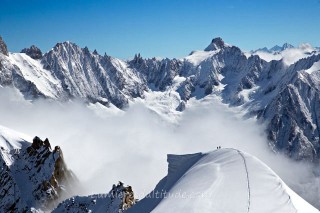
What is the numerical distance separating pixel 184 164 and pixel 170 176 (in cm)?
188

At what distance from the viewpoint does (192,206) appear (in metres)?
25.0

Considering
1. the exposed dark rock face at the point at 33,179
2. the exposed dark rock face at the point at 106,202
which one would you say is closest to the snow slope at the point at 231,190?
the exposed dark rock face at the point at 106,202

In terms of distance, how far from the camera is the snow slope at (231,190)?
2481 cm

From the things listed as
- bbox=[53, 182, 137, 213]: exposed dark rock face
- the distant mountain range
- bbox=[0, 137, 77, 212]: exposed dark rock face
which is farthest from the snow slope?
bbox=[0, 137, 77, 212]: exposed dark rock face

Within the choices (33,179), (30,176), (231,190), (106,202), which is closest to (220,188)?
(231,190)

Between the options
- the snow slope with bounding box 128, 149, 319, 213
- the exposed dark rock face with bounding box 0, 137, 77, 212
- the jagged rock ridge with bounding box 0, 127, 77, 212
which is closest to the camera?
the snow slope with bounding box 128, 149, 319, 213

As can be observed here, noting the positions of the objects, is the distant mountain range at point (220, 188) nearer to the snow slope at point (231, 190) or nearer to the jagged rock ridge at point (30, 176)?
the snow slope at point (231, 190)

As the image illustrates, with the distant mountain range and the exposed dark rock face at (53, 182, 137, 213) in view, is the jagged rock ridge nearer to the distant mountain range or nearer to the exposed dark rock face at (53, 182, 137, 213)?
the exposed dark rock face at (53, 182, 137, 213)

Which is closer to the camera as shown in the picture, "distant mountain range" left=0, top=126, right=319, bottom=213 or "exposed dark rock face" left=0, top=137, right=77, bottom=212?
"distant mountain range" left=0, top=126, right=319, bottom=213

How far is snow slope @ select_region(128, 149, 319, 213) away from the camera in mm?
24812

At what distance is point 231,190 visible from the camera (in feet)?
87.4

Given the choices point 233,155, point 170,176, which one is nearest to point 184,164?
point 170,176

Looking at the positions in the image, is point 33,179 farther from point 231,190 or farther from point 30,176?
point 231,190

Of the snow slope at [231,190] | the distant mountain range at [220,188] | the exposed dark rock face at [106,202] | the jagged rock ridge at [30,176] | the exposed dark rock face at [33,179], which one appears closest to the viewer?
the snow slope at [231,190]
